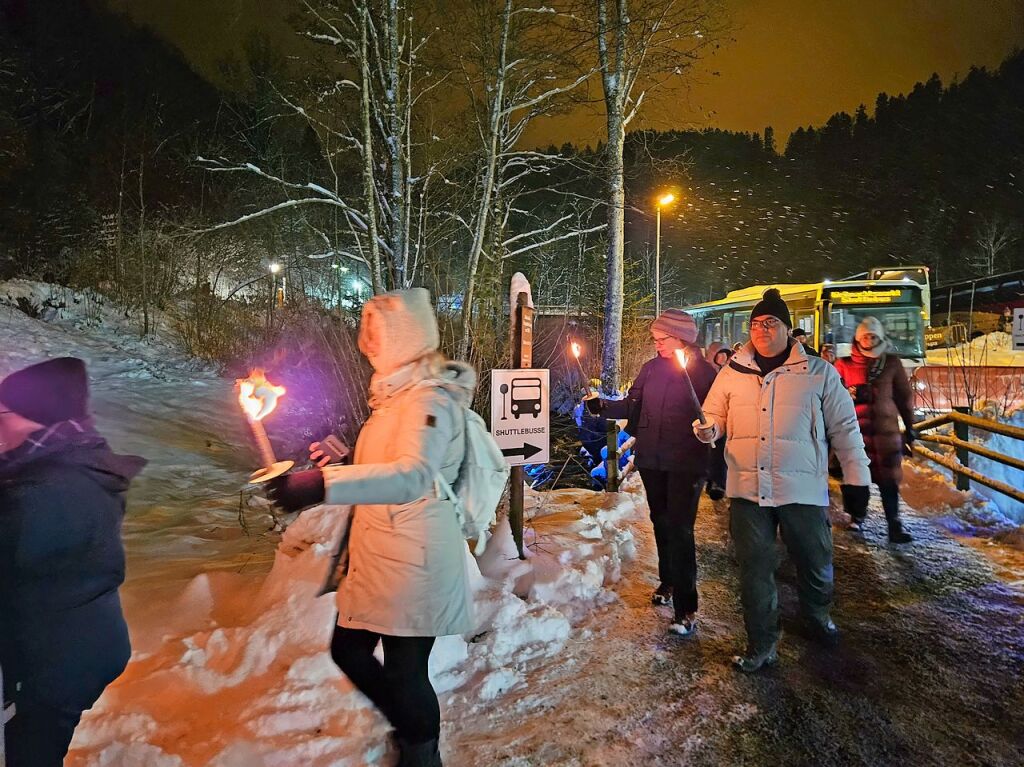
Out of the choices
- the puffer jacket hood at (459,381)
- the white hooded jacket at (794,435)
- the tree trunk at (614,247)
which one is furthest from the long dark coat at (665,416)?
the tree trunk at (614,247)

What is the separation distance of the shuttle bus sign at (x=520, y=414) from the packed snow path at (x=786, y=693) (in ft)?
4.14

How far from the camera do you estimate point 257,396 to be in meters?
2.13

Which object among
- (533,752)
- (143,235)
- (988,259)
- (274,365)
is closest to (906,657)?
(533,752)

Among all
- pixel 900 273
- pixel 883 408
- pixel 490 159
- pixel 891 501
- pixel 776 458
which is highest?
pixel 900 273

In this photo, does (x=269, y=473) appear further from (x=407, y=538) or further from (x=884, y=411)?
(x=884, y=411)

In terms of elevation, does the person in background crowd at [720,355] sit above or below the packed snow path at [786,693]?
above

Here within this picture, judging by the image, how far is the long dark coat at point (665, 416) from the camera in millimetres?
4086

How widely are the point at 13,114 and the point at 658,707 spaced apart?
26923 millimetres

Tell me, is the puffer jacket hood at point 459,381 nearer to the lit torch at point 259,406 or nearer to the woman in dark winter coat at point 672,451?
the lit torch at point 259,406

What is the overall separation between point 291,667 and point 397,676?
4.24 feet

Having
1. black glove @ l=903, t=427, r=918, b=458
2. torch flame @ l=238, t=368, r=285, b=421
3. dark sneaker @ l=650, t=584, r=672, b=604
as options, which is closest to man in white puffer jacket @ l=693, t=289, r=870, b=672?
dark sneaker @ l=650, t=584, r=672, b=604

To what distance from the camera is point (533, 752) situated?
283cm

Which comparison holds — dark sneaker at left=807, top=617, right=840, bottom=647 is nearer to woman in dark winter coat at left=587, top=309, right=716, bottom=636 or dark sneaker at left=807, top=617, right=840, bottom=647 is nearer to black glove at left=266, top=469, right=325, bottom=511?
woman in dark winter coat at left=587, top=309, right=716, bottom=636

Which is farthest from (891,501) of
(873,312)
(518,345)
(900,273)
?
(900,273)
